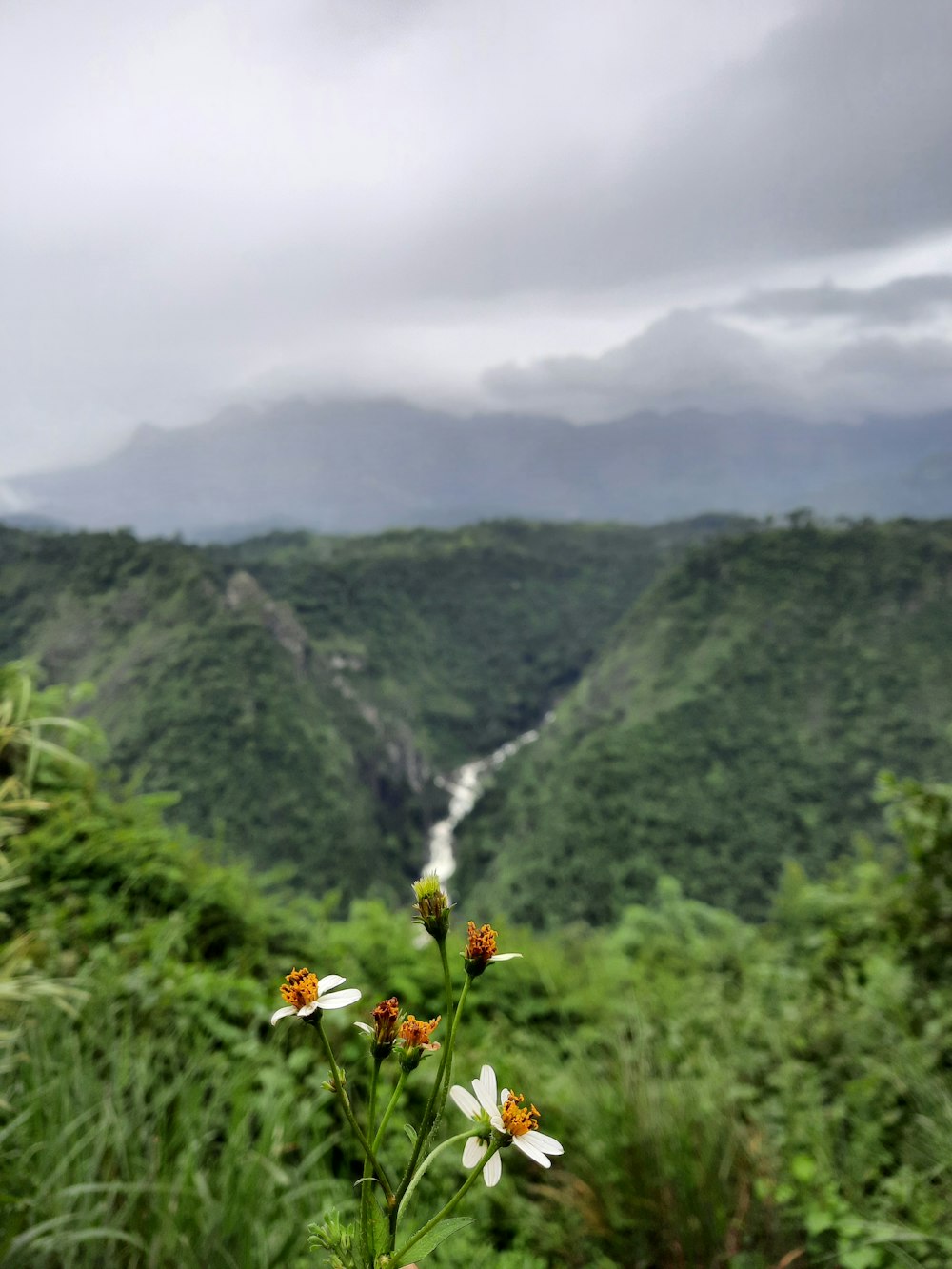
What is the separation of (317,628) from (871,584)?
57.9 metres

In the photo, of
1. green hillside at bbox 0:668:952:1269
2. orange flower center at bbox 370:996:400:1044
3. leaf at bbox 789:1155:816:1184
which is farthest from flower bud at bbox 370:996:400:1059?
leaf at bbox 789:1155:816:1184

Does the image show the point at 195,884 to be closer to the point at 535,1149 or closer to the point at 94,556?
the point at 535,1149

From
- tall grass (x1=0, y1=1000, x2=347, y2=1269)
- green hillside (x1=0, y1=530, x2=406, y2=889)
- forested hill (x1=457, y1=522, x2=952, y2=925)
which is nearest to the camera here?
tall grass (x1=0, y1=1000, x2=347, y2=1269)

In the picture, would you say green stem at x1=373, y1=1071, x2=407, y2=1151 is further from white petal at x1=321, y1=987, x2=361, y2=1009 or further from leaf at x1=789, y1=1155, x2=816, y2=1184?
leaf at x1=789, y1=1155, x2=816, y2=1184

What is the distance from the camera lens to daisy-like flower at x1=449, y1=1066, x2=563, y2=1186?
1.82ft

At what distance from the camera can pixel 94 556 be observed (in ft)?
219

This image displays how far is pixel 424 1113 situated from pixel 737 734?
59.6 meters

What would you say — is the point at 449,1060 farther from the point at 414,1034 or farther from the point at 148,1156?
the point at 148,1156

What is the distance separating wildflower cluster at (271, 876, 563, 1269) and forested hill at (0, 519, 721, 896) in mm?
31512

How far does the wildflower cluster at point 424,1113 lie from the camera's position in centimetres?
53

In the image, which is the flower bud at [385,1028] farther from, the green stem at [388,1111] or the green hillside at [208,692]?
the green hillside at [208,692]

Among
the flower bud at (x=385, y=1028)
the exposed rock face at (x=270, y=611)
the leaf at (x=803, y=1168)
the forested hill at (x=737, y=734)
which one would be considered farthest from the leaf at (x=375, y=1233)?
the exposed rock face at (x=270, y=611)

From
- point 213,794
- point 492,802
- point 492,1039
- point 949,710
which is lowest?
point 492,802

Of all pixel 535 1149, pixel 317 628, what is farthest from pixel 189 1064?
pixel 317 628
